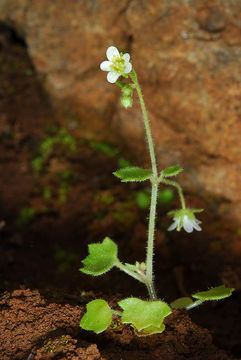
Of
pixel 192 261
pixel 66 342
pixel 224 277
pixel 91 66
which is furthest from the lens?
pixel 91 66

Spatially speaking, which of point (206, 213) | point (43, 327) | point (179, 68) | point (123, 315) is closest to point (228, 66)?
point (179, 68)

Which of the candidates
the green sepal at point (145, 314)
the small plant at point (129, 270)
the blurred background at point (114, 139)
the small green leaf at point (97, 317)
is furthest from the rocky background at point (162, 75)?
the small green leaf at point (97, 317)

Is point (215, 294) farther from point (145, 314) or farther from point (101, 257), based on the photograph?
point (101, 257)

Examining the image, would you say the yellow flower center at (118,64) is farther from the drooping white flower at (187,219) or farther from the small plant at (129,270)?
the drooping white flower at (187,219)

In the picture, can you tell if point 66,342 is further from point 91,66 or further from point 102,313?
point 91,66

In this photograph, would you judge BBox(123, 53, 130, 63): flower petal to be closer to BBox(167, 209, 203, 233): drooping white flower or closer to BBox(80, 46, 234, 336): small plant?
BBox(80, 46, 234, 336): small plant

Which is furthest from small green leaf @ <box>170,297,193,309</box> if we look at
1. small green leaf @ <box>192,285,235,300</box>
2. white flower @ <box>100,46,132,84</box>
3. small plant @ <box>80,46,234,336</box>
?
white flower @ <box>100,46,132,84</box>

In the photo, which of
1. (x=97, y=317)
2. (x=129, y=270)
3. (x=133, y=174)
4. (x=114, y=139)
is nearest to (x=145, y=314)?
(x=97, y=317)
